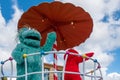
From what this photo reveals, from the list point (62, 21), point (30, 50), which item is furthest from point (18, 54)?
point (62, 21)

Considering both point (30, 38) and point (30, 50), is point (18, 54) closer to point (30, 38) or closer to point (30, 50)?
point (30, 50)

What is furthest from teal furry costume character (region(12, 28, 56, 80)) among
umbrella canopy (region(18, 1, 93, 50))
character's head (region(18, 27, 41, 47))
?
umbrella canopy (region(18, 1, 93, 50))

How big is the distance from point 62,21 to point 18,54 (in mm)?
1918

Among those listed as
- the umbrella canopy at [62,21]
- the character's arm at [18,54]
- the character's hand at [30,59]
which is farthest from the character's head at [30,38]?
the umbrella canopy at [62,21]

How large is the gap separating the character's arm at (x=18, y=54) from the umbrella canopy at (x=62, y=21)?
1.40m

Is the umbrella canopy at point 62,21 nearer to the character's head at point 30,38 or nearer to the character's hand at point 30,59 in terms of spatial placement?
the character's head at point 30,38

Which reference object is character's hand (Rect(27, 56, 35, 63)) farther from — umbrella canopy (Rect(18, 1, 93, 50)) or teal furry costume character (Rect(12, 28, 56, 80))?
umbrella canopy (Rect(18, 1, 93, 50))

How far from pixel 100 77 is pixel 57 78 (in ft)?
3.12

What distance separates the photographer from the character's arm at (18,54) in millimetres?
7473

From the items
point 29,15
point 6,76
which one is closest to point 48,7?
point 29,15

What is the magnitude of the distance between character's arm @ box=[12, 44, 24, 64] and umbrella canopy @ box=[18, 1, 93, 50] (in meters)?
1.40

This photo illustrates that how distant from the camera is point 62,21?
354 inches

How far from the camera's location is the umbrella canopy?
8.56 meters

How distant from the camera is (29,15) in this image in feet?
29.1
